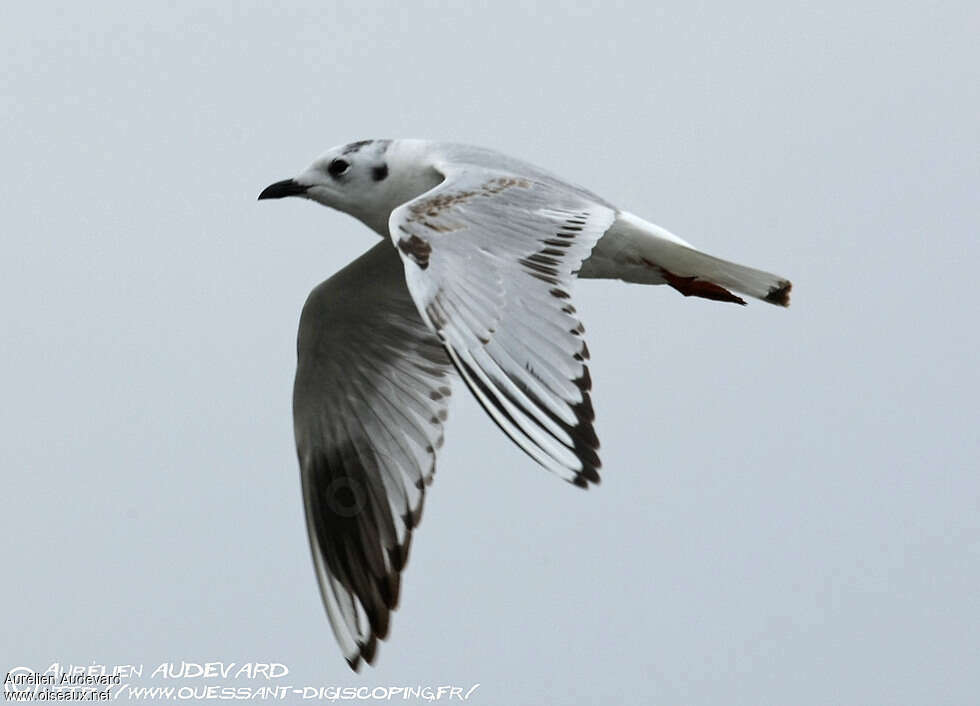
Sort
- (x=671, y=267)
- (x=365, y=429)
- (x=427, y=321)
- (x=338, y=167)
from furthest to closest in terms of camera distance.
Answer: (x=365, y=429) → (x=338, y=167) → (x=671, y=267) → (x=427, y=321)

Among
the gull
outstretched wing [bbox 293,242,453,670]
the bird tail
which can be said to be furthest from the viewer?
outstretched wing [bbox 293,242,453,670]

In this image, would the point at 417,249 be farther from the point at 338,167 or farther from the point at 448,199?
the point at 338,167

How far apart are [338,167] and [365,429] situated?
3.16ft

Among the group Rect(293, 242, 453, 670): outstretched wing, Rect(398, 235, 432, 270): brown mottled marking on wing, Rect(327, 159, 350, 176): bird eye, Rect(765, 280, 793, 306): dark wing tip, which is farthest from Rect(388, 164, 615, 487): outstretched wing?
Rect(293, 242, 453, 670): outstretched wing

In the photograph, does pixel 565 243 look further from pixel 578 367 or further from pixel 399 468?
pixel 399 468

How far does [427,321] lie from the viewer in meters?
4.51

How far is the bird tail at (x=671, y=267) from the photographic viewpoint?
581 centimetres

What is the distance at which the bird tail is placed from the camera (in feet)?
19.1

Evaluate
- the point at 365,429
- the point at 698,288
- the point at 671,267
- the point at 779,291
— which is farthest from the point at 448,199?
the point at 365,429

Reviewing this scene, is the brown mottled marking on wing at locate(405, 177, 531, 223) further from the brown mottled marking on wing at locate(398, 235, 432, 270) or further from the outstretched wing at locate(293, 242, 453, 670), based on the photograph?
the outstretched wing at locate(293, 242, 453, 670)

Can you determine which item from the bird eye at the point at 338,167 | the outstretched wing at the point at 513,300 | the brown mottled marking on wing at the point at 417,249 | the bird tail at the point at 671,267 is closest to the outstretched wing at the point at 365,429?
the bird eye at the point at 338,167

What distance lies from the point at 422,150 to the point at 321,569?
5.15ft

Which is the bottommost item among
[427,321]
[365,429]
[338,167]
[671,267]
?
[365,429]

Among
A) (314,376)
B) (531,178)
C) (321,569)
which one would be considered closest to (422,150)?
(531,178)
